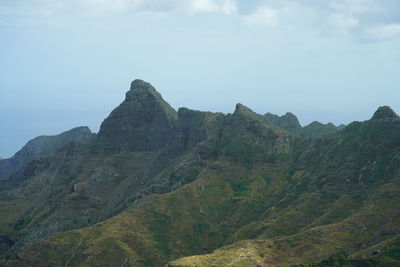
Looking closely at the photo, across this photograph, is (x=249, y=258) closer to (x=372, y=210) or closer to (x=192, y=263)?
(x=192, y=263)

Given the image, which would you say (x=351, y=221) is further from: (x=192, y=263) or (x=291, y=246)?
(x=192, y=263)

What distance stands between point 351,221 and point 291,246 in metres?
25.9

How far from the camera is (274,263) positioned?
565ft

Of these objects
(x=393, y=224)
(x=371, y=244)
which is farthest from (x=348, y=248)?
(x=393, y=224)

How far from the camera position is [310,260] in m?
168

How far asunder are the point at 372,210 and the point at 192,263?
70.7 meters

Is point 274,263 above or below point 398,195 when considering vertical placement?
below

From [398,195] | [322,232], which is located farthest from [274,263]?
[398,195]

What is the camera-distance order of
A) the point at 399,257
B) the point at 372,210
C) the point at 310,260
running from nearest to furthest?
the point at 399,257 < the point at 310,260 < the point at 372,210

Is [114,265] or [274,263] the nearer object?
[274,263]

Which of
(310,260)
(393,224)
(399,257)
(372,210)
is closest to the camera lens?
(399,257)

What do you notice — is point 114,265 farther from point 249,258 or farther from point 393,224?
point 393,224

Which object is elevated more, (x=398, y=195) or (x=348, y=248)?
(x=398, y=195)

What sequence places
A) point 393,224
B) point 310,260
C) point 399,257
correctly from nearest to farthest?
point 399,257 → point 310,260 → point 393,224
